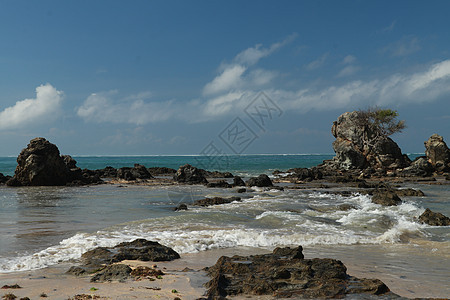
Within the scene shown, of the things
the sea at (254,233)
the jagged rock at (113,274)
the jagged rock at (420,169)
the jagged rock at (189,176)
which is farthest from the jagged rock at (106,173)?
the jagged rock at (113,274)

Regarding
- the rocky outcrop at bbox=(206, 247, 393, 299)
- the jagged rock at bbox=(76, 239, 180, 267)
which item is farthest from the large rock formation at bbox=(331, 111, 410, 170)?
the rocky outcrop at bbox=(206, 247, 393, 299)

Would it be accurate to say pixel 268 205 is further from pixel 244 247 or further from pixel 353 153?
pixel 353 153

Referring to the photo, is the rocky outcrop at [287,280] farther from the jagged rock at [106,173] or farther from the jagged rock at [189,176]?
the jagged rock at [106,173]

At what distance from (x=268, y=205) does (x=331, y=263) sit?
11.7m

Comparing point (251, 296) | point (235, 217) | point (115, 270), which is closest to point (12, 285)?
point (115, 270)

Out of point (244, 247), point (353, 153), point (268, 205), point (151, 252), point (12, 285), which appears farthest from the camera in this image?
point (353, 153)

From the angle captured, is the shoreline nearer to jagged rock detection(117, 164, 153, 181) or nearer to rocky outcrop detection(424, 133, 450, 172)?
jagged rock detection(117, 164, 153, 181)

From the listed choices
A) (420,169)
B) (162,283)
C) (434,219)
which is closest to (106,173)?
(420,169)

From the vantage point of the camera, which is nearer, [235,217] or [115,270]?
[115,270]

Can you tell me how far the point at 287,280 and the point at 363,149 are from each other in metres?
45.7

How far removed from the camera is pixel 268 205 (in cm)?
1738

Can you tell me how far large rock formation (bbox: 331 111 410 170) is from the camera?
45.3 metres

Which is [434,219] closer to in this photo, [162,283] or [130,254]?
[130,254]

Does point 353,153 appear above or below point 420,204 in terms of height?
above
